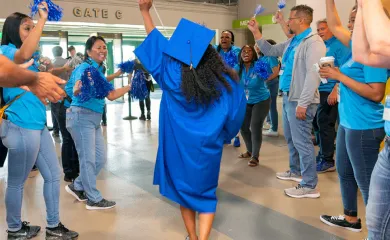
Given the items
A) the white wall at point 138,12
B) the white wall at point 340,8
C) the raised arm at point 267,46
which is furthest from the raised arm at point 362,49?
the white wall at point 138,12

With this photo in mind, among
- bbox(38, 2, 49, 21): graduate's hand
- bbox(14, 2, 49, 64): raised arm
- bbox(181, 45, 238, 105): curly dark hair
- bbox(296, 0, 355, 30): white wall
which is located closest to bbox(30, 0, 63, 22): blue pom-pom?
bbox(38, 2, 49, 21): graduate's hand

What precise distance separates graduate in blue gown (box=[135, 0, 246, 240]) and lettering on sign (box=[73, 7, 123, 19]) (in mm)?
8938

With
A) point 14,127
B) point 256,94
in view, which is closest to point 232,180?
point 256,94

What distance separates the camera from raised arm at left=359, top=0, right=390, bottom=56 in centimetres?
128

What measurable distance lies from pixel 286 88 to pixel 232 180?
1.22 meters

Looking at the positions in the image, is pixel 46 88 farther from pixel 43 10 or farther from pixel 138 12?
pixel 138 12

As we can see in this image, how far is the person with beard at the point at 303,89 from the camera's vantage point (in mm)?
3248

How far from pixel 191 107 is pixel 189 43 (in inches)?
15.7

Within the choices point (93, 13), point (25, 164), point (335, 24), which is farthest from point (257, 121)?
point (93, 13)

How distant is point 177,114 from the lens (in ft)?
7.45

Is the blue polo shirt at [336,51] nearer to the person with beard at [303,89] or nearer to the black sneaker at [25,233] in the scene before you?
the person with beard at [303,89]

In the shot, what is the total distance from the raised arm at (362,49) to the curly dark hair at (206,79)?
890 mm

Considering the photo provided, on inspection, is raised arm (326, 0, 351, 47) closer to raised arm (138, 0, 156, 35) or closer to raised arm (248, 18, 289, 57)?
raised arm (138, 0, 156, 35)

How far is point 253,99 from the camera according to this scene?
461 centimetres
